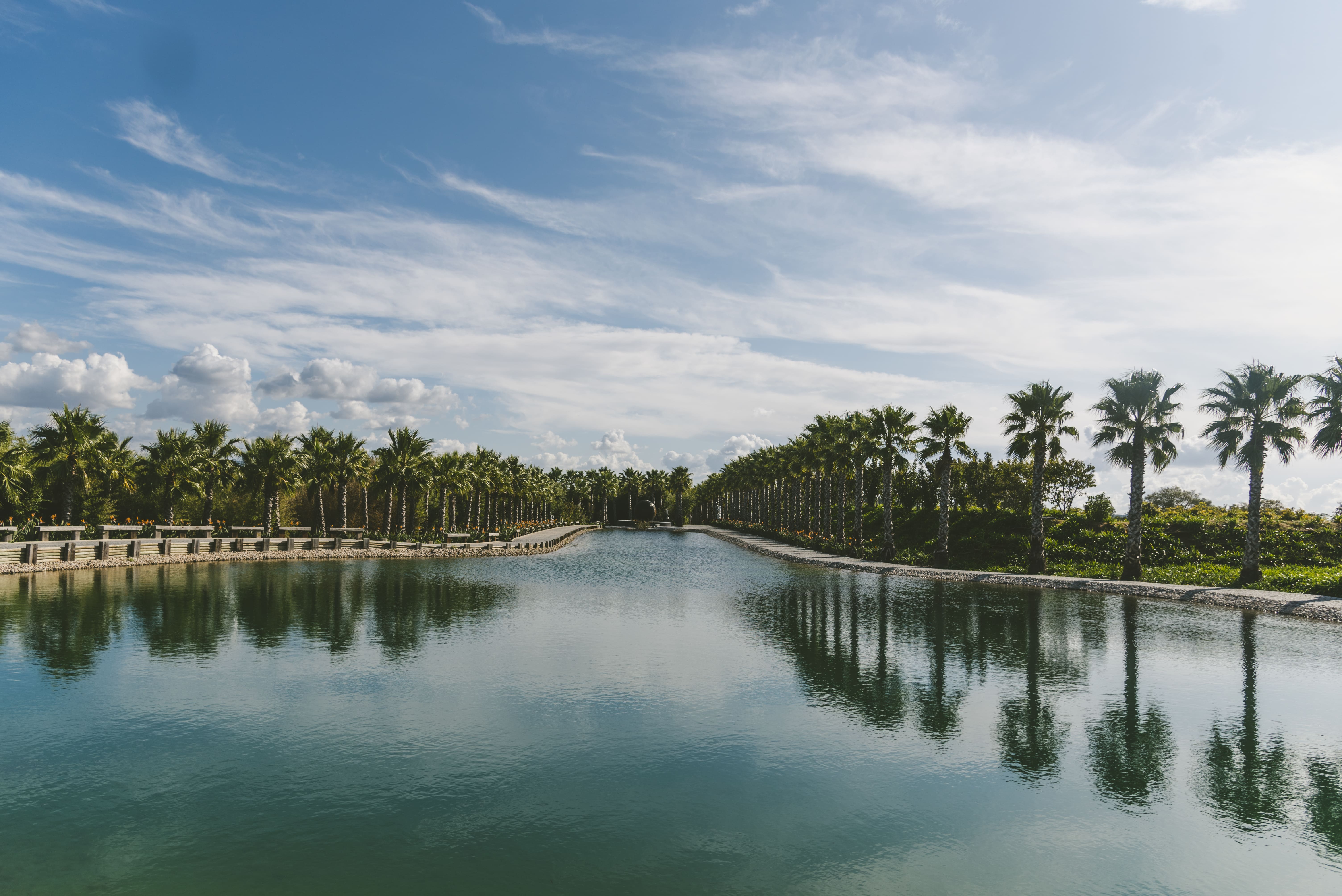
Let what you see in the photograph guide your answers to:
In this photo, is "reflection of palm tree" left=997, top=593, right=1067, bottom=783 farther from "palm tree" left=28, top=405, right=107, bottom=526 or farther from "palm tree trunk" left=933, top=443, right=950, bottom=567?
"palm tree" left=28, top=405, right=107, bottom=526

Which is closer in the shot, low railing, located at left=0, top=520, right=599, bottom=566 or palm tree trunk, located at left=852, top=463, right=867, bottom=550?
low railing, located at left=0, top=520, right=599, bottom=566

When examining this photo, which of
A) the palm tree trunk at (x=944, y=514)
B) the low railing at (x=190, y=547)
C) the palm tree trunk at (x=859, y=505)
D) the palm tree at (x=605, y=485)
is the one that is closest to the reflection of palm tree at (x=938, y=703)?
the palm tree trunk at (x=944, y=514)

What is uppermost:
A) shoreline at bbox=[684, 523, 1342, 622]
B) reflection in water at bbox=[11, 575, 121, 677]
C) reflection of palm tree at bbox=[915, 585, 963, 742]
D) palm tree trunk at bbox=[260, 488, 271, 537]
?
palm tree trunk at bbox=[260, 488, 271, 537]

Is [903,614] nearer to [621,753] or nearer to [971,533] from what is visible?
[621,753]

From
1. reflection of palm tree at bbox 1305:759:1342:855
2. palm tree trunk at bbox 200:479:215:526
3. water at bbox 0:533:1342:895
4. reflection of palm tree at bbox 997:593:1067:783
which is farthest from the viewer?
palm tree trunk at bbox 200:479:215:526

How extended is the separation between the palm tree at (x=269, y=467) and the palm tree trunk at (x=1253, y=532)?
58.7m

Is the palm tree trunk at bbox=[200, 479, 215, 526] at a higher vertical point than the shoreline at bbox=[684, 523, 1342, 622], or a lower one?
higher

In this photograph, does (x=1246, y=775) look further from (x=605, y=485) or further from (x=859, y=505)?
(x=605, y=485)

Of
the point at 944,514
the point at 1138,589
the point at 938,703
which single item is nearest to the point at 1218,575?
the point at 1138,589

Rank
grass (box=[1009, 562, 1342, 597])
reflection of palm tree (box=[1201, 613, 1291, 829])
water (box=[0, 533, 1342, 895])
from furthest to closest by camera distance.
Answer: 1. grass (box=[1009, 562, 1342, 597])
2. reflection of palm tree (box=[1201, 613, 1291, 829])
3. water (box=[0, 533, 1342, 895])

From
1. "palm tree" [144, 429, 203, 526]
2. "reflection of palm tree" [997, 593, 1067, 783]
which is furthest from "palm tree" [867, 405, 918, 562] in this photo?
"palm tree" [144, 429, 203, 526]

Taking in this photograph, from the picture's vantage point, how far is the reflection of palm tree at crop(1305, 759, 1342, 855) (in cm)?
977

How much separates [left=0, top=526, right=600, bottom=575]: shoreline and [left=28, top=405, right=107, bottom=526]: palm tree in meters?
7.51

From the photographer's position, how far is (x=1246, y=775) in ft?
38.8
